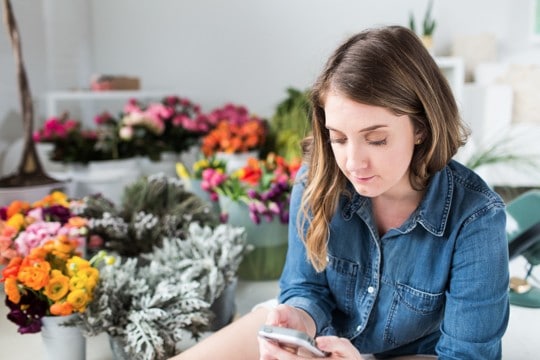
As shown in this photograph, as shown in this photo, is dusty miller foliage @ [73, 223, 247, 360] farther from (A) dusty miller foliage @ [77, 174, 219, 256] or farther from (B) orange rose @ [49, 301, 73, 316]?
(A) dusty miller foliage @ [77, 174, 219, 256]

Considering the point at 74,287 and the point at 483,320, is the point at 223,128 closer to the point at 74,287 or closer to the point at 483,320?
the point at 74,287

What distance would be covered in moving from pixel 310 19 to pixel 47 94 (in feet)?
5.50

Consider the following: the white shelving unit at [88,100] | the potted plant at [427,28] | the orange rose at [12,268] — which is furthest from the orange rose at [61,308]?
the potted plant at [427,28]

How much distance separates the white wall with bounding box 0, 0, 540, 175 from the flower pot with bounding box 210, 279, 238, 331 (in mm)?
2268

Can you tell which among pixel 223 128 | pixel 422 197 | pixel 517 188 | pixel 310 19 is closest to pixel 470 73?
pixel 517 188

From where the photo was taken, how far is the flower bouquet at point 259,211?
1739 millimetres

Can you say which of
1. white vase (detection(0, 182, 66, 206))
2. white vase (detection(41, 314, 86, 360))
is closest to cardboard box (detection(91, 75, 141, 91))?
white vase (detection(0, 182, 66, 206))

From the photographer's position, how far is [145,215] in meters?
1.68

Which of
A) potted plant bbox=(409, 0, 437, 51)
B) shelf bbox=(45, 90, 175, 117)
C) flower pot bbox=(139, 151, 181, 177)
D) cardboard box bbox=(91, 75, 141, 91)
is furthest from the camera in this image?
potted plant bbox=(409, 0, 437, 51)

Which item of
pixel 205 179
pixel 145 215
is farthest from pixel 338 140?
pixel 205 179

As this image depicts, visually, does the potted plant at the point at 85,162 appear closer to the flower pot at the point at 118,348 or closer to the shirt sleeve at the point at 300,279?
the flower pot at the point at 118,348

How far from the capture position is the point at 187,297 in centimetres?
127

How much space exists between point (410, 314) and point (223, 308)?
649 millimetres

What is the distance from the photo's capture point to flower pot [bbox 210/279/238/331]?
146 centimetres
